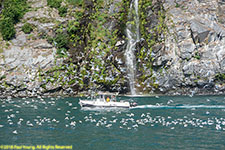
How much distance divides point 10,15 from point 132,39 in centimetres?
2849

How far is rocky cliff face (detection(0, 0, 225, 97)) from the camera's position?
64644mm

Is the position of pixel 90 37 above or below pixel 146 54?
above

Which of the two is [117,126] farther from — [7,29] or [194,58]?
[7,29]

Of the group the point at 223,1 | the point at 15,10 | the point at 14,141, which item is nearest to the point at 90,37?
the point at 15,10

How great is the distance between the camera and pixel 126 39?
71.0 m

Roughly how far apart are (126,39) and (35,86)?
2289 centimetres

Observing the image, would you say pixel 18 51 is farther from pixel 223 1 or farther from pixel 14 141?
pixel 223 1

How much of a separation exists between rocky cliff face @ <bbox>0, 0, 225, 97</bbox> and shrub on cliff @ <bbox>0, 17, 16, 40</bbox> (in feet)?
3.82

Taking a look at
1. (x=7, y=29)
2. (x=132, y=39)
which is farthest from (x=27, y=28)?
(x=132, y=39)

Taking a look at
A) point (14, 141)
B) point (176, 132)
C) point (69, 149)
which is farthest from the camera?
point (176, 132)

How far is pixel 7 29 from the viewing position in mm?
69000

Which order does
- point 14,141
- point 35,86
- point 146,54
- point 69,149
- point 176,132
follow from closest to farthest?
point 69,149
point 14,141
point 176,132
point 35,86
point 146,54

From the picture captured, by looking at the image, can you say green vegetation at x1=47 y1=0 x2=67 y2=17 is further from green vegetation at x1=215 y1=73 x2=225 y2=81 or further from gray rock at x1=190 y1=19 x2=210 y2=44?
green vegetation at x1=215 y1=73 x2=225 y2=81

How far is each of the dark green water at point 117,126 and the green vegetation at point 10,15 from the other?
68.8 feet
